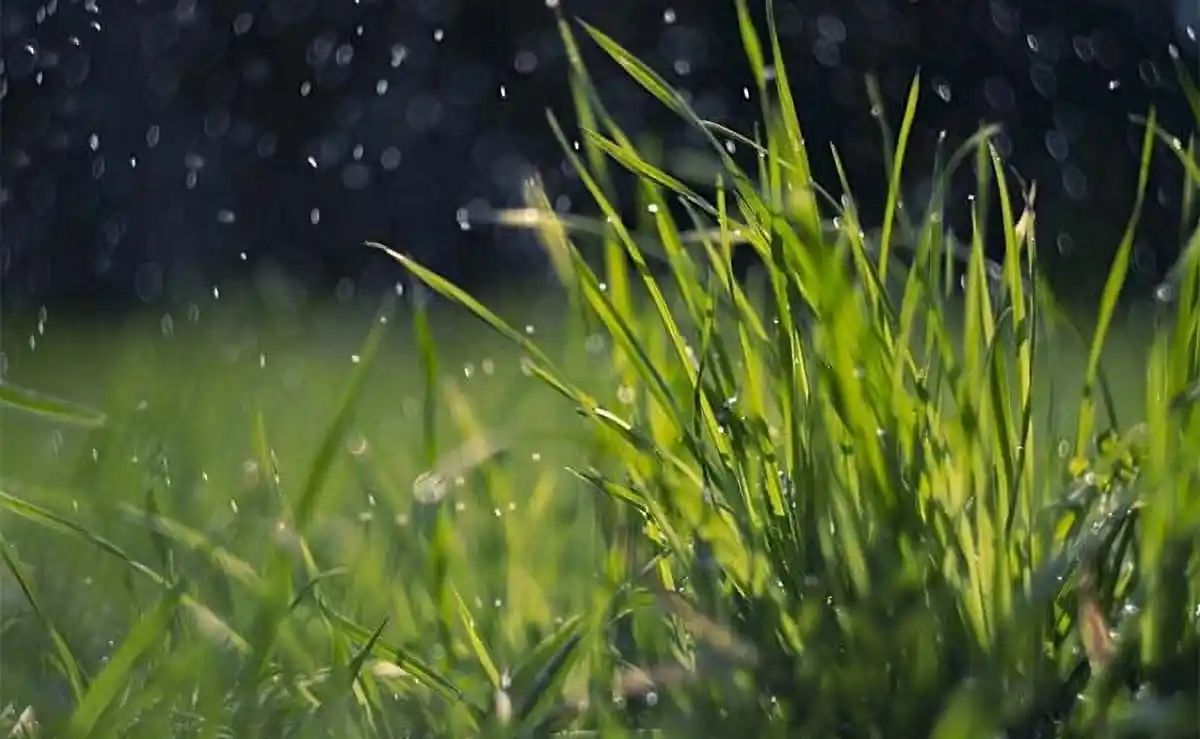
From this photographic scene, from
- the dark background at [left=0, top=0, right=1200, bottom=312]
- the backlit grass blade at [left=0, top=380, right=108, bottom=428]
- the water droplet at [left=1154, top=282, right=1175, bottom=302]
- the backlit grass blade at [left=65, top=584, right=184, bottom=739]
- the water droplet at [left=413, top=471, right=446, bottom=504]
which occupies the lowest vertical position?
the dark background at [left=0, top=0, right=1200, bottom=312]

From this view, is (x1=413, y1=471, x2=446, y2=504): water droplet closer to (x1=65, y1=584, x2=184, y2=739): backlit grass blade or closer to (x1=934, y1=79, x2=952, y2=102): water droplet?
(x1=65, y1=584, x2=184, y2=739): backlit grass blade

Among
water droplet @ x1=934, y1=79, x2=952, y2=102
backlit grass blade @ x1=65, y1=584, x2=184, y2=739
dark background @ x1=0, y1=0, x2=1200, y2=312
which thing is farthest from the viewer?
dark background @ x1=0, y1=0, x2=1200, y2=312

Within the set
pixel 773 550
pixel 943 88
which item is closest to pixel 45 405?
pixel 773 550

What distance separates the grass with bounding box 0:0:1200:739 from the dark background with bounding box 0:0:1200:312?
3.04 m

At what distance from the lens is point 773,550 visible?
2.82 ft

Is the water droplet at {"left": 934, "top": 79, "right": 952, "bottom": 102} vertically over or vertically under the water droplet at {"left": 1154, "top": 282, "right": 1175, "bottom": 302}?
under

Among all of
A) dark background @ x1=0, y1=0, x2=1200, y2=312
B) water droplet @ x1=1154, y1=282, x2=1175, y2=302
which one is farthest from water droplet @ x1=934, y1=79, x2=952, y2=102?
water droplet @ x1=1154, y1=282, x2=1175, y2=302

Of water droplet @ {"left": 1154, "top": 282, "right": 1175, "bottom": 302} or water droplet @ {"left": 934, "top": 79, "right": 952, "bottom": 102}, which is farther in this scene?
water droplet @ {"left": 934, "top": 79, "right": 952, "bottom": 102}

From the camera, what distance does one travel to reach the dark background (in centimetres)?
417

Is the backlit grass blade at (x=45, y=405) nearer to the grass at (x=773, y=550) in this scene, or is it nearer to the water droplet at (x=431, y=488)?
the grass at (x=773, y=550)

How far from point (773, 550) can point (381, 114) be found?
442 cm

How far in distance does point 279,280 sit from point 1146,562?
13.6 feet

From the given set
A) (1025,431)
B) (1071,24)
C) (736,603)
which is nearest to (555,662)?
(736,603)

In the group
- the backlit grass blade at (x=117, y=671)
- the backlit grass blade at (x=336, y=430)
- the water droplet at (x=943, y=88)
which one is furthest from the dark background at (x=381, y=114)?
the backlit grass blade at (x=117, y=671)
